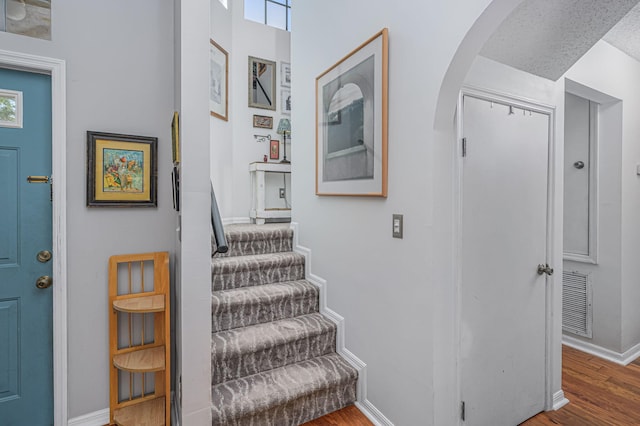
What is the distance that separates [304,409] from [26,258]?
1816mm

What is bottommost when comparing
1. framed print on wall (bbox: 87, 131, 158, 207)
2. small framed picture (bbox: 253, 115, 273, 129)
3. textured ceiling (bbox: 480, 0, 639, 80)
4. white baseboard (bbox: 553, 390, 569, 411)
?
white baseboard (bbox: 553, 390, 569, 411)

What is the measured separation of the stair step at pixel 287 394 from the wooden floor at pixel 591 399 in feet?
0.31

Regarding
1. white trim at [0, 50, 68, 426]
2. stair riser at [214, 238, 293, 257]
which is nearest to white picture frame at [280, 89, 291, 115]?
stair riser at [214, 238, 293, 257]

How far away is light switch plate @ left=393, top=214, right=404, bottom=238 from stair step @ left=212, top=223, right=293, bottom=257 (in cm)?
137

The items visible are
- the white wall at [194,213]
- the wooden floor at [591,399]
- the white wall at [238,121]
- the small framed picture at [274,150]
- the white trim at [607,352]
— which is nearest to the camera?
the white wall at [194,213]

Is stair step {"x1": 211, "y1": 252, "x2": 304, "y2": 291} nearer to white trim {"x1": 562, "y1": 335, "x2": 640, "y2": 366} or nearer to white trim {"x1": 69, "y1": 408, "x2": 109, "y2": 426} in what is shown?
white trim {"x1": 69, "y1": 408, "x2": 109, "y2": 426}

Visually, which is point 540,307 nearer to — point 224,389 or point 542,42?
point 542,42

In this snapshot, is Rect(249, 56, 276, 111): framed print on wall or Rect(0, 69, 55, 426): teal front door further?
Rect(249, 56, 276, 111): framed print on wall

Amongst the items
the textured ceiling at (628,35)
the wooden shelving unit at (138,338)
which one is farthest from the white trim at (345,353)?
the textured ceiling at (628,35)

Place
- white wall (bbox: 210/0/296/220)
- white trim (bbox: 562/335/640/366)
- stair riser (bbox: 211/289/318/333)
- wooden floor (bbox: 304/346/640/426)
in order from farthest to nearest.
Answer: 1. white wall (bbox: 210/0/296/220)
2. white trim (bbox: 562/335/640/366)
3. stair riser (bbox: 211/289/318/333)
4. wooden floor (bbox: 304/346/640/426)

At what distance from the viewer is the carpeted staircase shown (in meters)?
1.76

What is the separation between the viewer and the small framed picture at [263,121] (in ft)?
12.8

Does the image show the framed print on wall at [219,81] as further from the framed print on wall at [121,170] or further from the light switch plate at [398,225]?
the light switch plate at [398,225]

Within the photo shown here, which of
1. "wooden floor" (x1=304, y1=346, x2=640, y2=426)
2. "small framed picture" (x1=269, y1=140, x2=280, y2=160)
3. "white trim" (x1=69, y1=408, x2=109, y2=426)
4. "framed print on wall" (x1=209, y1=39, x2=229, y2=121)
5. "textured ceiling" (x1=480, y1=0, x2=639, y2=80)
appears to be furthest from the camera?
"small framed picture" (x1=269, y1=140, x2=280, y2=160)
